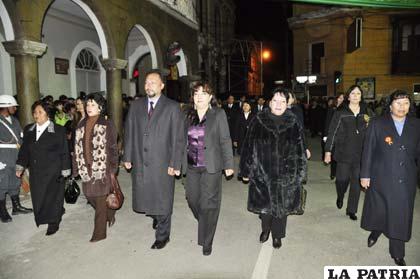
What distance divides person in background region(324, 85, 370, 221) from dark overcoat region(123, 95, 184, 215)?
263 cm

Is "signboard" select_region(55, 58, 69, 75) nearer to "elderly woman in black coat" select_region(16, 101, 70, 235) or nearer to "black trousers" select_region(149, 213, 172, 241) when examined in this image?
"elderly woman in black coat" select_region(16, 101, 70, 235)

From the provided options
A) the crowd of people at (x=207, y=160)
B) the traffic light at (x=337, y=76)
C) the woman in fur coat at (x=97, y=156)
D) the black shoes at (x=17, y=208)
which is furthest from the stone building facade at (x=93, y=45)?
the traffic light at (x=337, y=76)

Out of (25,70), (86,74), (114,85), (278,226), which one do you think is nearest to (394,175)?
(278,226)

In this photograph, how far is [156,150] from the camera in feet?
14.3

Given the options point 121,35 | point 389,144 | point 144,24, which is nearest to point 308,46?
point 144,24

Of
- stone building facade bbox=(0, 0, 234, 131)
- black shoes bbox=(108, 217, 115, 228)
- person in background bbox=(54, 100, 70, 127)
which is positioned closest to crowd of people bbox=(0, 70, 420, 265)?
black shoes bbox=(108, 217, 115, 228)

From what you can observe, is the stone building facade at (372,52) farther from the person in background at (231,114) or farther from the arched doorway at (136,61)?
the person in background at (231,114)

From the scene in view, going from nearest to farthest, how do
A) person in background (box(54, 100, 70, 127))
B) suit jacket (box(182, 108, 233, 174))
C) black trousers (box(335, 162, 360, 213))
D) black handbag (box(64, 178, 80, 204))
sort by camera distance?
suit jacket (box(182, 108, 233, 174)) < black handbag (box(64, 178, 80, 204)) < black trousers (box(335, 162, 360, 213)) < person in background (box(54, 100, 70, 127))

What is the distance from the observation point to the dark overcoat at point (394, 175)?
3893 millimetres

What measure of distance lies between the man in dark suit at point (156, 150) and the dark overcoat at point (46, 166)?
1.19 m

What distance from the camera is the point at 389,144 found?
156 inches

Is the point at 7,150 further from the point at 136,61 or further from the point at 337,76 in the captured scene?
the point at 337,76

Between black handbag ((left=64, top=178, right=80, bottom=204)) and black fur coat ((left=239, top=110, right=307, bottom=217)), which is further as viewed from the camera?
black handbag ((left=64, top=178, right=80, bottom=204))

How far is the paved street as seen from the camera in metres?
3.87
